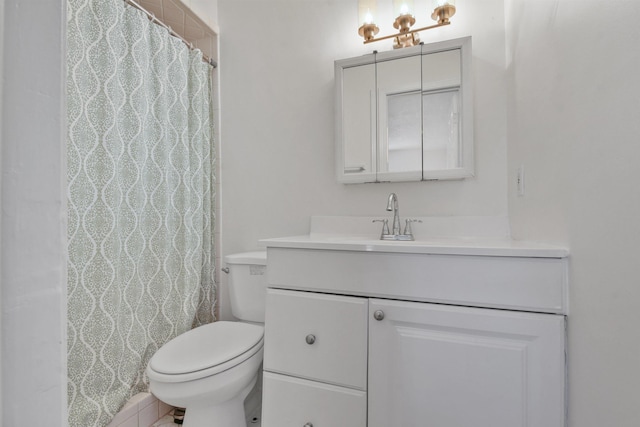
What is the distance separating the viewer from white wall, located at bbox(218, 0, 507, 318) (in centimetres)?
131

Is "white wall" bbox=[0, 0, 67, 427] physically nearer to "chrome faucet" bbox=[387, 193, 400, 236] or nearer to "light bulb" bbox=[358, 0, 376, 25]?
"chrome faucet" bbox=[387, 193, 400, 236]

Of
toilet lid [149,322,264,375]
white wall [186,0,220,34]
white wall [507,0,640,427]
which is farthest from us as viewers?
white wall [186,0,220,34]

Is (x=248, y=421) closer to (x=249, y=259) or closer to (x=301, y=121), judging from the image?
(x=249, y=259)

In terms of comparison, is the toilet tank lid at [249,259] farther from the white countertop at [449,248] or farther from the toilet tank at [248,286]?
the white countertop at [449,248]

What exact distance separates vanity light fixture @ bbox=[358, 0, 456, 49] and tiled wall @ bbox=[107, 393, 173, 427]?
192 cm

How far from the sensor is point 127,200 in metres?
1.28

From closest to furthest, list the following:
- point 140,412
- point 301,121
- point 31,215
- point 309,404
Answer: point 31,215
point 309,404
point 140,412
point 301,121

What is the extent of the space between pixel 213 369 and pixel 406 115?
131cm

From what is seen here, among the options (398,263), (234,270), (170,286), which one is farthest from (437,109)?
(170,286)

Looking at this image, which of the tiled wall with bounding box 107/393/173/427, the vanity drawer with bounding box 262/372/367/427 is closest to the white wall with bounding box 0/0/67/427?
the vanity drawer with bounding box 262/372/367/427

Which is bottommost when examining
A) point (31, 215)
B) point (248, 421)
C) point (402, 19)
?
point (248, 421)

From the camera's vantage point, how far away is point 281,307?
1089 mm

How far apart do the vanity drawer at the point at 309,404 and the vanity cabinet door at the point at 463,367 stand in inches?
2.3

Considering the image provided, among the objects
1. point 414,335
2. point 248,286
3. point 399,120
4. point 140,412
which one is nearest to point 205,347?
point 248,286
